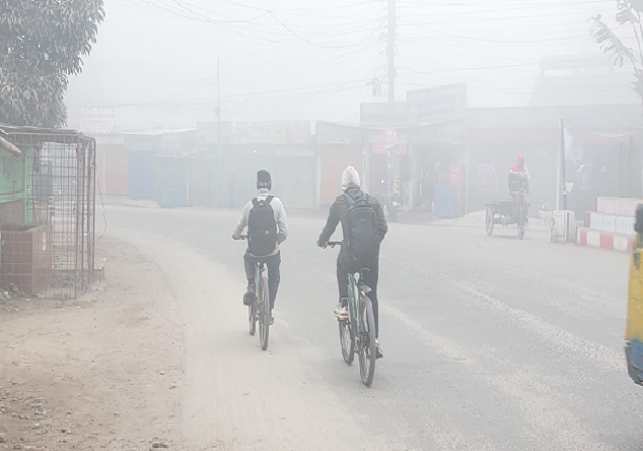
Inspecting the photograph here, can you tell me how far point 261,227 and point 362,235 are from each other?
6.37ft

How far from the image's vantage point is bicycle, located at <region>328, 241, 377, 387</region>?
6.59m

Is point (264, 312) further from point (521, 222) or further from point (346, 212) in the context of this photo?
point (521, 222)

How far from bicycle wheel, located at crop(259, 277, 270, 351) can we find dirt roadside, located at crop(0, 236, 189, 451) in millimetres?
877

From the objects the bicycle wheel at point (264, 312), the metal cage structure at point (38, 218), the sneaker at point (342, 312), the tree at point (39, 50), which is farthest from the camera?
the tree at point (39, 50)

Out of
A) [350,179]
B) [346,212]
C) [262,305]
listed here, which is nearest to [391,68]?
[262,305]

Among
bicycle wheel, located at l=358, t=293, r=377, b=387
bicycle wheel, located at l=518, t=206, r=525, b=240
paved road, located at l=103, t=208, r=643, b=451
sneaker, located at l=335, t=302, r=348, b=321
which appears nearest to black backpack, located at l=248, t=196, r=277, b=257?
paved road, located at l=103, t=208, r=643, b=451

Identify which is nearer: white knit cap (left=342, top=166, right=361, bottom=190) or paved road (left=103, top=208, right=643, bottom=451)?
paved road (left=103, top=208, right=643, bottom=451)

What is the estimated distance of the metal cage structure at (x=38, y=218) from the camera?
11.1 metres

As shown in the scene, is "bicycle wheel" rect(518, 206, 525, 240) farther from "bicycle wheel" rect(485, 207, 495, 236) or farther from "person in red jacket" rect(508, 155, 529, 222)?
"bicycle wheel" rect(485, 207, 495, 236)

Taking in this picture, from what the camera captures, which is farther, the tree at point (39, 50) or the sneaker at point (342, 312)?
the tree at point (39, 50)

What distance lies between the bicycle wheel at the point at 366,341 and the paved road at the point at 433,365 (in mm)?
150

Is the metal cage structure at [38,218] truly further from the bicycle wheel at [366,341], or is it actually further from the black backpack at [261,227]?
the bicycle wheel at [366,341]

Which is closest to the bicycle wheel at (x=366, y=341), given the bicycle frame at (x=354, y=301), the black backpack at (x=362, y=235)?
the bicycle frame at (x=354, y=301)

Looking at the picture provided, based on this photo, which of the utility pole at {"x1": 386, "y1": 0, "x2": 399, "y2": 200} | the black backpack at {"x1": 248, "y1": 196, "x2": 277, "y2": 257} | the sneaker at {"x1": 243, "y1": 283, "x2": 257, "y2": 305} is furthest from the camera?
the utility pole at {"x1": 386, "y1": 0, "x2": 399, "y2": 200}
